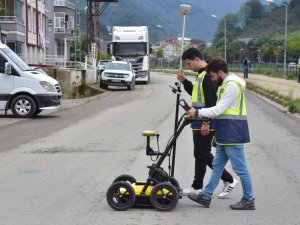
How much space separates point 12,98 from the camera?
62.7 feet

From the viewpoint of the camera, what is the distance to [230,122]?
22.6 feet

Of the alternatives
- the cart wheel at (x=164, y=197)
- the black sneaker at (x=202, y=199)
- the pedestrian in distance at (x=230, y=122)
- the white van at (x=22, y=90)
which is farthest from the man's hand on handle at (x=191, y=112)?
the white van at (x=22, y=90)

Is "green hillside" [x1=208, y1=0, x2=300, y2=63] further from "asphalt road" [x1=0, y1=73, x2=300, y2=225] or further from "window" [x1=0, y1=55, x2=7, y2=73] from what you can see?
"asphalt road" [x1=0, y1=73, x2=300, y2=225]

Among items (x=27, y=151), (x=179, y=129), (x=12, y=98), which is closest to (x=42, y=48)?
(x=12, y=98)

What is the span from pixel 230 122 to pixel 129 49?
35.9 m

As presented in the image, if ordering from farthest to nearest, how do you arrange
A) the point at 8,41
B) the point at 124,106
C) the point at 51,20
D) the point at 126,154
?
the point at 51,20 < the point at 8,41 < the point at 124,106 < the point at 126,154

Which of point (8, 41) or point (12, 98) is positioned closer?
point (12, 98)

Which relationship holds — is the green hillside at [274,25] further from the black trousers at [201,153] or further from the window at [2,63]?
the black trousers at [201,153]

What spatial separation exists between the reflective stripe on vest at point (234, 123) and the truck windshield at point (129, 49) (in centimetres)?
3533

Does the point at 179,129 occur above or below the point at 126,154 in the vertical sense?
above

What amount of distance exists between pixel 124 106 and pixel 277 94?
8.06 m

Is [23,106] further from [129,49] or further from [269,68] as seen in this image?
[269,68]

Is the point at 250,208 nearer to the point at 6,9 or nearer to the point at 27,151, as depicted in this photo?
the point at 27,151

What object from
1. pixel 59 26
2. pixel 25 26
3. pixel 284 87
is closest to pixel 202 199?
pixel 284 87
